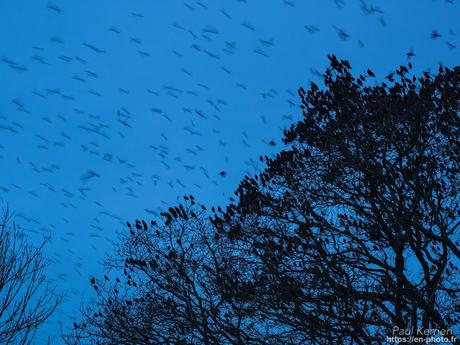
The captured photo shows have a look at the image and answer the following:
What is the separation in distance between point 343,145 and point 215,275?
430cm

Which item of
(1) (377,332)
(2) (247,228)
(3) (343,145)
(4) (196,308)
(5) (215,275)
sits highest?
(3) (343,145)

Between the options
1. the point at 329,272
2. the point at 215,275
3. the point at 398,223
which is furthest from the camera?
the point at 215,275

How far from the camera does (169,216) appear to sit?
13.1 metres

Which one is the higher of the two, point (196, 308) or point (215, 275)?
point (215, 275)

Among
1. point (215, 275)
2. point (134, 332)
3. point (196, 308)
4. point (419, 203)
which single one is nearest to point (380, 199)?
point (419, 203)

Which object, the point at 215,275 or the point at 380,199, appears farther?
the point at 215,275

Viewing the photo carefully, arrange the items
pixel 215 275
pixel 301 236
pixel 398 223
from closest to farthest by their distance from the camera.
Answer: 1. pixel 398 223
2. pixel 301 236
3. pixel 215 275

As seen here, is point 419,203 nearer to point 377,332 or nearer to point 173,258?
point 377,332

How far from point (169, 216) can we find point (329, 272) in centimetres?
491

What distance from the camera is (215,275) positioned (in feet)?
37.9

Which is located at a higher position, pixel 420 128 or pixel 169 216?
pixel 420 128

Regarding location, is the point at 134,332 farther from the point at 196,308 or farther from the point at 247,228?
the point at 247,228

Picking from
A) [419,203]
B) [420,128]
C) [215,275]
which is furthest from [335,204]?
[215,275]

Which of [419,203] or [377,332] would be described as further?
[419,203]
